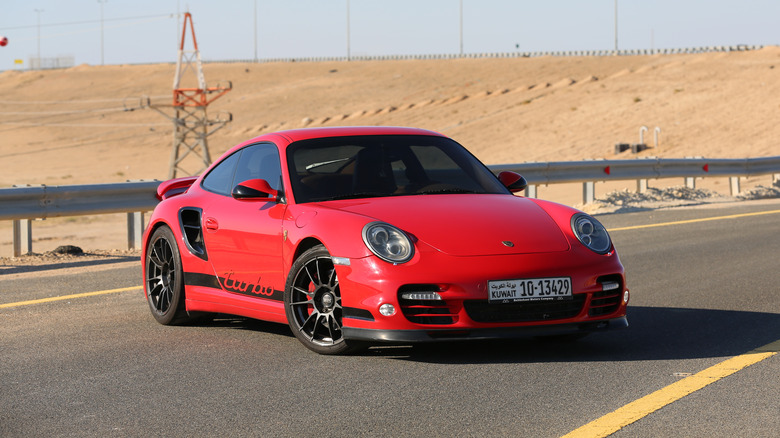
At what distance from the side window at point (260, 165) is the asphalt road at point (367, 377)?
978 mm

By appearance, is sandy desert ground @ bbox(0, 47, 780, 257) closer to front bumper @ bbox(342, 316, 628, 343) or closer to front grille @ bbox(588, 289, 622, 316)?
front bumper @ bbox(342, 316, 628, 343)

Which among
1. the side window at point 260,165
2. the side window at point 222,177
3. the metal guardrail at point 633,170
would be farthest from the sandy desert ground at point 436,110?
the side window at point 260,165

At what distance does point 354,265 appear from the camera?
595 cm

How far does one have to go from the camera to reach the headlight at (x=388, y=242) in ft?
19.3

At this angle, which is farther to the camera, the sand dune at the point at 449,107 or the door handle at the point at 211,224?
the sand dune at the point at 449,107

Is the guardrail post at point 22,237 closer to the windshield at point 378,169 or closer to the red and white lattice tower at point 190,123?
the windshield at point 378,169

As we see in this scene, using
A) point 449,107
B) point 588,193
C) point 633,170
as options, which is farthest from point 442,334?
point 449,107

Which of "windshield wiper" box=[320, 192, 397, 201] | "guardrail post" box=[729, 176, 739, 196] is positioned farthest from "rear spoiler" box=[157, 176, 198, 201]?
"guardrail post" box=[729, 176, 739, 196]

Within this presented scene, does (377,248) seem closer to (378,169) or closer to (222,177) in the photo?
(378,169)

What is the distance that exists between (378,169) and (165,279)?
176cm

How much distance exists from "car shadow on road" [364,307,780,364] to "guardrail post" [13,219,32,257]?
662cm

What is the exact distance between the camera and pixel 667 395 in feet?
17.0

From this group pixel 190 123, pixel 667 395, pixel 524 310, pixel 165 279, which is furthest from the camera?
pixel 190 123

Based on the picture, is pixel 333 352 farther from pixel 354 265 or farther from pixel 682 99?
pixel 682 99
